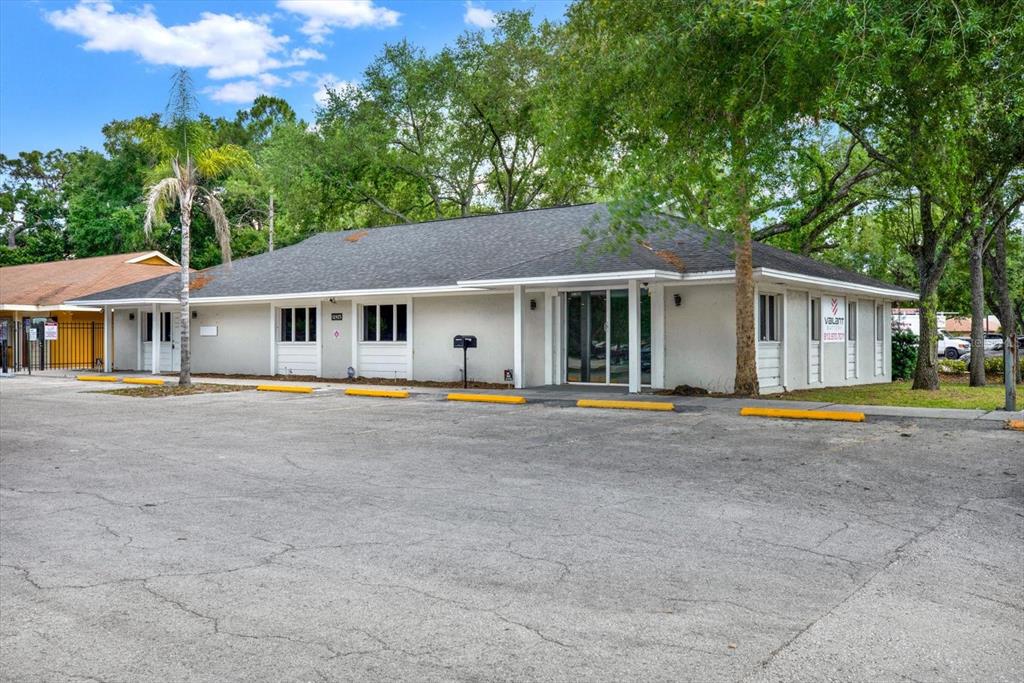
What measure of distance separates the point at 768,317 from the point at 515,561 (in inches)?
588

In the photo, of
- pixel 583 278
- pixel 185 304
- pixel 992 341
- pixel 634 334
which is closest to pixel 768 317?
pixel 634 334

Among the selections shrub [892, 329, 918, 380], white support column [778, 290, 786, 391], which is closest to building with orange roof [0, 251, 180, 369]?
white support column [778, 290, 786, 391]

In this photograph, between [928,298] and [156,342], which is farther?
[156,342]

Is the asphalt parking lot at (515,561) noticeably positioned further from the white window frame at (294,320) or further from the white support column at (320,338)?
the white window frame at (294,320)

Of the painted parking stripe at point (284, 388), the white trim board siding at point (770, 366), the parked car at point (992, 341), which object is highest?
the parked car at point (992, 341)

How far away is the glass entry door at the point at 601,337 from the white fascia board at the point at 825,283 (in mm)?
3122

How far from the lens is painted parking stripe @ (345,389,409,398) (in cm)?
1872

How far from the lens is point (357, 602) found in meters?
4.54

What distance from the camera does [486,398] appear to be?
1761 centimetres

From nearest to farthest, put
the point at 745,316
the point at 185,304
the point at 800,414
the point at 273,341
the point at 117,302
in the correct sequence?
the point at 800,414 < the point at 745,316 < the point at 185,304 < the point at 273,341 < the point at 117,302

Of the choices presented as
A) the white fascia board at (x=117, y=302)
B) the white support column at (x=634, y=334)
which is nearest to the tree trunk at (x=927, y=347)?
the white support column at (x=634, y=334)

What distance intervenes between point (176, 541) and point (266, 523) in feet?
2.43

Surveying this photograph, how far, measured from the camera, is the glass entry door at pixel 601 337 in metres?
19.3

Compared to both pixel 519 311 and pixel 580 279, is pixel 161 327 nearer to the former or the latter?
pixel 519 311
